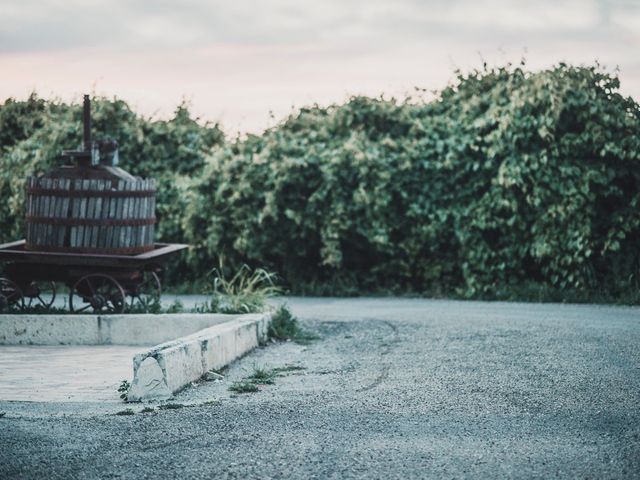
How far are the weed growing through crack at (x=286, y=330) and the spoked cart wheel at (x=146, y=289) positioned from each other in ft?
5.14

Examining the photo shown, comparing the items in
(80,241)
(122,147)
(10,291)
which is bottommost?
(10,291)

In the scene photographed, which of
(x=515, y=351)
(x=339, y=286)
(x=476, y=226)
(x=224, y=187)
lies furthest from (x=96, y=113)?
(x=515, y=351)

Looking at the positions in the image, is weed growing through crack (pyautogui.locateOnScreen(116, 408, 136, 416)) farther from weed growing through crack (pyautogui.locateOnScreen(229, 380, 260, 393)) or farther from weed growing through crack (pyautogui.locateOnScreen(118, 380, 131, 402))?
weed growing through crack (pyautogui.locateOnScreen(229, 380, 260, 393))

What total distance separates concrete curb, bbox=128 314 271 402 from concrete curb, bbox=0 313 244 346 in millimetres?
922

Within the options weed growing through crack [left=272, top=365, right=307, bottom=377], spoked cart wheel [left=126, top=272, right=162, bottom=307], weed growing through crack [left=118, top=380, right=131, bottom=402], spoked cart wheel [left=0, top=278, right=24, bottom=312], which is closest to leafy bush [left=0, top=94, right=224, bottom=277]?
spoked cart wheel [left=126, top=272, right=162, bottom=307]

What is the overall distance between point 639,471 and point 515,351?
425cm

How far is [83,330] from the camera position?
402 inches

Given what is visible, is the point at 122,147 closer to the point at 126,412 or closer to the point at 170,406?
the point at 170,406

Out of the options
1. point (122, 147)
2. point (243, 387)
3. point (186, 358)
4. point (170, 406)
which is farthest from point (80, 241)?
point (122, 147)

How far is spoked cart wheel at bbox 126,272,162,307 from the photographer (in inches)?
444

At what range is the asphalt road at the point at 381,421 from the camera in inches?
205

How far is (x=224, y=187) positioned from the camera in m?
15.1

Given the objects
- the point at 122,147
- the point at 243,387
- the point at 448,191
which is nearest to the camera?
the point at 243,387

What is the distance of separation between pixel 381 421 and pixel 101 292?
18.4 ft
